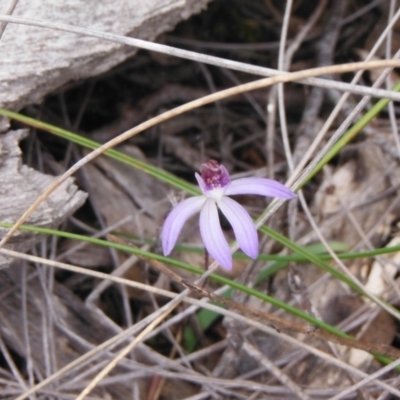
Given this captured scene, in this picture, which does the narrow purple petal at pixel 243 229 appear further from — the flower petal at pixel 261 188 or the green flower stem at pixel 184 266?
the green flower stem at pixel 184 266

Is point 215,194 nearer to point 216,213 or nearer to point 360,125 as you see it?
point 216,213

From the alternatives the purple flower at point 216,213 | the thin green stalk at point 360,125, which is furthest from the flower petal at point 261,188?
the thin green stalk at point 360,125

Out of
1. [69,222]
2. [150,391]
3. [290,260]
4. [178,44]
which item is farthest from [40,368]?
[178,44]

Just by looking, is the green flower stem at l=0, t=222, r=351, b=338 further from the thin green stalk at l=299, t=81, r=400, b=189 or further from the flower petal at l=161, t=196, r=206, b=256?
the thin green stalk at l=299, t=81, r=400, b=189

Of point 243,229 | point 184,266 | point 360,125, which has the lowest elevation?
point 184,266

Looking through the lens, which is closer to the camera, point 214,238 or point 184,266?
point 214,238

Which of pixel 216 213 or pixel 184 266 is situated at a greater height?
pixel 216 213

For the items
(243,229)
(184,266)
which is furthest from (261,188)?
(184,266)
